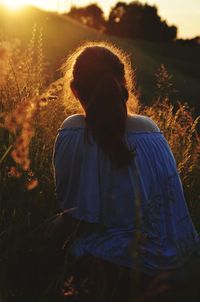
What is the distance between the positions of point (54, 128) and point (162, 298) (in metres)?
2.23

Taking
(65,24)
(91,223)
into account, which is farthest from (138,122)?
(65,24)

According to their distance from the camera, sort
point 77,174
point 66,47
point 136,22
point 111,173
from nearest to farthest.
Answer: point 111,173 < point 77,174 < point 66,47 < point 136,22

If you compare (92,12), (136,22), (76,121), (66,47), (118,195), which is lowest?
(92,12)

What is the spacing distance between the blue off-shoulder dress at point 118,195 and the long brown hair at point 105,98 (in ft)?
0.34

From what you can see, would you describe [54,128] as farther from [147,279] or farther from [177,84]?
[177,84]

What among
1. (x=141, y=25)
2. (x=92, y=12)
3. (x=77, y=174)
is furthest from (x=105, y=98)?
(x=92, y=12)

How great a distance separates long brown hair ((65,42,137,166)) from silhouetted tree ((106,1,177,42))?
180 ft

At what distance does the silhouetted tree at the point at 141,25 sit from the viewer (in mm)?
57250

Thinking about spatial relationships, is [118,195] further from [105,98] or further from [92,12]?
[92,12]

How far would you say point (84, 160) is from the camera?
282 centimetres

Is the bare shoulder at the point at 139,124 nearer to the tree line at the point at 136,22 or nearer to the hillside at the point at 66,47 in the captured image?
the hillside at the point at 66,47

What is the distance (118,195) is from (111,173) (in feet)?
0.36

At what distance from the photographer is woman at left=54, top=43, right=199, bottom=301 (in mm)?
2639

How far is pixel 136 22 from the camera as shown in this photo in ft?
190
